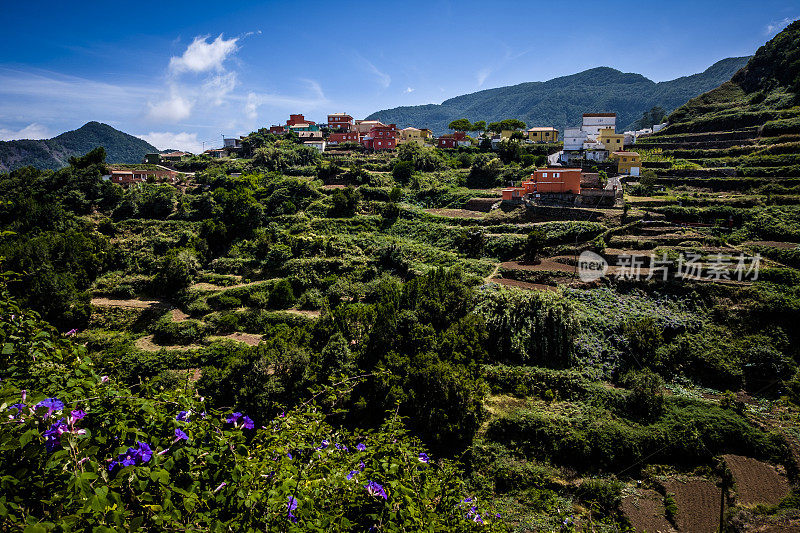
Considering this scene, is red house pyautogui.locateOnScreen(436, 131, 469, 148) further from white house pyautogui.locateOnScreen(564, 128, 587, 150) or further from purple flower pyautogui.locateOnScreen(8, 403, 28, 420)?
purple flower pyautogui.locateOnScreen(8, 403, 28, 420)

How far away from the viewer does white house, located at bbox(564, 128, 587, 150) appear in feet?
138

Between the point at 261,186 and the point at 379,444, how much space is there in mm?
39054

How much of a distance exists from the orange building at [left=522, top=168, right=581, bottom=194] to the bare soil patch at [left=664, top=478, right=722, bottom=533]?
70.7 ft

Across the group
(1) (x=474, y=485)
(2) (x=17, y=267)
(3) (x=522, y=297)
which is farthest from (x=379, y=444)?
(2) (x=17, y=267)

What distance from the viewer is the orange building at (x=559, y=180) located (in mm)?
29050

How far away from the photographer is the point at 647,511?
11.0 meters

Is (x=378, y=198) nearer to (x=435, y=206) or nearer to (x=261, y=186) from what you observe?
(x=435, y=206)

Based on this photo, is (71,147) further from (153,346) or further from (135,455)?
(135,455)

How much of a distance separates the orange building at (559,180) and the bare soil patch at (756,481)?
20.7 meters

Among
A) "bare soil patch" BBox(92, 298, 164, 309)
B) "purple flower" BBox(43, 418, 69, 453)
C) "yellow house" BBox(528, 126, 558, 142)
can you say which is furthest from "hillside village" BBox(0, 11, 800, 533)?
"yellow house" BBox(528, 126, 558, 142)

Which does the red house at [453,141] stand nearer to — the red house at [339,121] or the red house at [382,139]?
the red house at [382,139]

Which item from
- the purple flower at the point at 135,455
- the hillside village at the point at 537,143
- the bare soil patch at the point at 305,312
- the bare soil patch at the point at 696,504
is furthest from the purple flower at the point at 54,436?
the hillside village at the point at 537,143

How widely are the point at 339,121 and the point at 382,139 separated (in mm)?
19062

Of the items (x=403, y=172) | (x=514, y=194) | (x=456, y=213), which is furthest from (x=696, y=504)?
(x=403, y=172)
